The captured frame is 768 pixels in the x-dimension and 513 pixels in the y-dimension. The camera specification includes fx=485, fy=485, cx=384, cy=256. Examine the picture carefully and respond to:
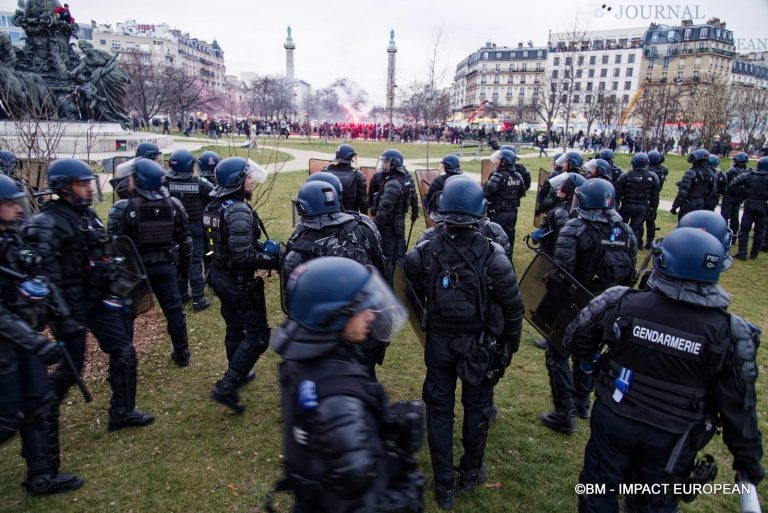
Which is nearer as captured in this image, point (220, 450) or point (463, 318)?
point (463, 318)

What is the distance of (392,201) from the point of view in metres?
7.66

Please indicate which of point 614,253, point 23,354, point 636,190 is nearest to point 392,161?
point 614,253

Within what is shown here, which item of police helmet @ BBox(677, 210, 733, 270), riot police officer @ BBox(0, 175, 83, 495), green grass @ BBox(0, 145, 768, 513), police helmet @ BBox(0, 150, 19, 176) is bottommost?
green grass @ BBox(0, 145, 768, 513)

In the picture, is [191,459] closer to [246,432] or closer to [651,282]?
[246,432]

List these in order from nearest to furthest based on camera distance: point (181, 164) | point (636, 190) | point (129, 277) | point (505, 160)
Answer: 1. point (129, 277)
2. point (181, 164)
3. point (505, 160)
4. point (636, 190)

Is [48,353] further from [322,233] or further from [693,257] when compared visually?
[693,257]

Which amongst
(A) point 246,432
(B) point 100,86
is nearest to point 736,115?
(B) point 100,86

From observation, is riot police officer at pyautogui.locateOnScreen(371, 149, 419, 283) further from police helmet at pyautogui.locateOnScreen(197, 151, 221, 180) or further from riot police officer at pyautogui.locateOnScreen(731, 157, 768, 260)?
riot police officer at pyautogui.locateOnScreen(731, 157, 768, 260)

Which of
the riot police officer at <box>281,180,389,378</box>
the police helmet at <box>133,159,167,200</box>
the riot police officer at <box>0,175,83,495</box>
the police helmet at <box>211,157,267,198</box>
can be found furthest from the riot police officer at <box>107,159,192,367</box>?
the riot police officer at <box>281,180,389,378</box>

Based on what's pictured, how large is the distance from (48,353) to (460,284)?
2.61 m

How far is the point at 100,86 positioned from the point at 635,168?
867 inches

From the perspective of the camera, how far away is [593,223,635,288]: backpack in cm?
431

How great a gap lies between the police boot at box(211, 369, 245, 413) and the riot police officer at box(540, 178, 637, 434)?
9.44ft

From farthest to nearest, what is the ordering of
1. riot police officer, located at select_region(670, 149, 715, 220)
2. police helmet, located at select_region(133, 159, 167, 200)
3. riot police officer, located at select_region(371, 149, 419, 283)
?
riot police officer, located at select_region(670, 149, 715, 220), riot police officer, located at select_region(371, 149, 419, 283), police helmet, located at select_region(133, 159, 167, 200)
